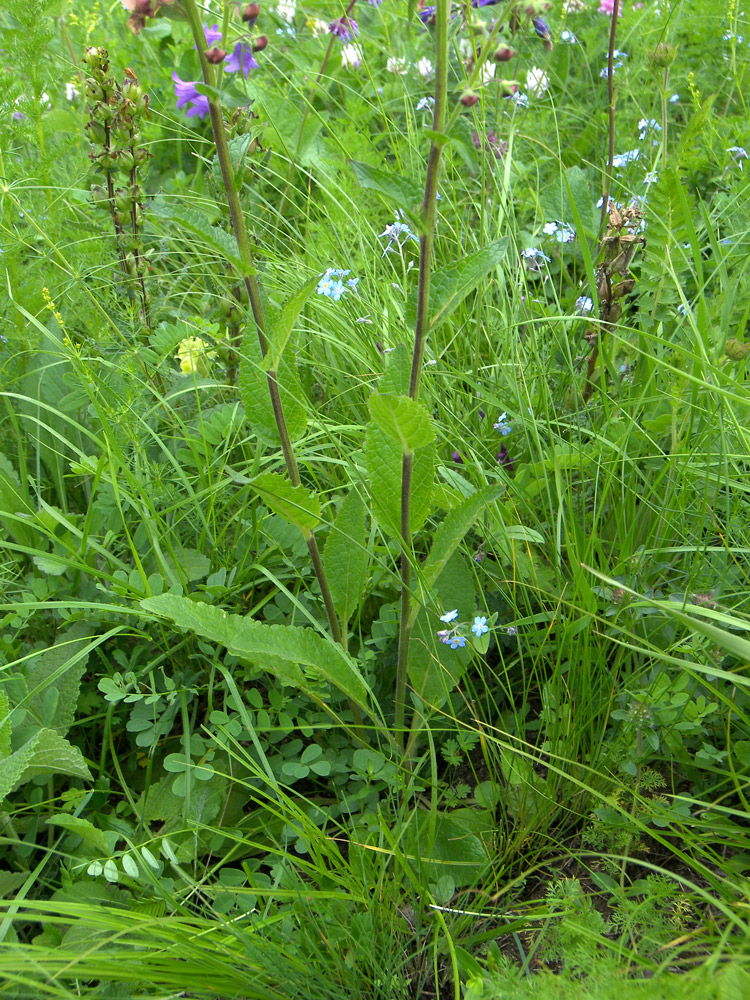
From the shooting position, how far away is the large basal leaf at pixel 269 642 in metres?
1.08

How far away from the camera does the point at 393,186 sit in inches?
36.9

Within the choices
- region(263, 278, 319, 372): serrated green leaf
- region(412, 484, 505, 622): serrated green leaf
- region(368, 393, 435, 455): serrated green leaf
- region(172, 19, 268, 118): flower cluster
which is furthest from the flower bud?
region(172, 19, 268, 118): flower cluster

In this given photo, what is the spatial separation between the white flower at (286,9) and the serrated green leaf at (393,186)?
2.33m

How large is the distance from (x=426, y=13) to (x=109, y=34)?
2.42m

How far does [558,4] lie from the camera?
259 cm

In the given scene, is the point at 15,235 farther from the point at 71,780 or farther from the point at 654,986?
the point at 654,986

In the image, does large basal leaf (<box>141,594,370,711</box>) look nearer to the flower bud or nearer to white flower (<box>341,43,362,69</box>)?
the flower bud

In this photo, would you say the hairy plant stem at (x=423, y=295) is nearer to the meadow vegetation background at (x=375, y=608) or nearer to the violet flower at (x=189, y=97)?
the meadow vegetation background at (x=375, y=608)

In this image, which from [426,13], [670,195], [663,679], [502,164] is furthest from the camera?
[502,164]

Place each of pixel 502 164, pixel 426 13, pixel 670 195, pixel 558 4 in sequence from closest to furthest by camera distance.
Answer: pixel 426 13 < pixel 670 195 < pixel 502 164 < pixel 558 4

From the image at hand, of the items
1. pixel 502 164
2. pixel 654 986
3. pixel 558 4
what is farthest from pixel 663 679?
pixel 558 4

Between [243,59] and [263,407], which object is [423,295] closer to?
[263,407]

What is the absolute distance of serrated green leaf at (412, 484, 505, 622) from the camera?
1060mm

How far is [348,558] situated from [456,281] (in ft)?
1.66
